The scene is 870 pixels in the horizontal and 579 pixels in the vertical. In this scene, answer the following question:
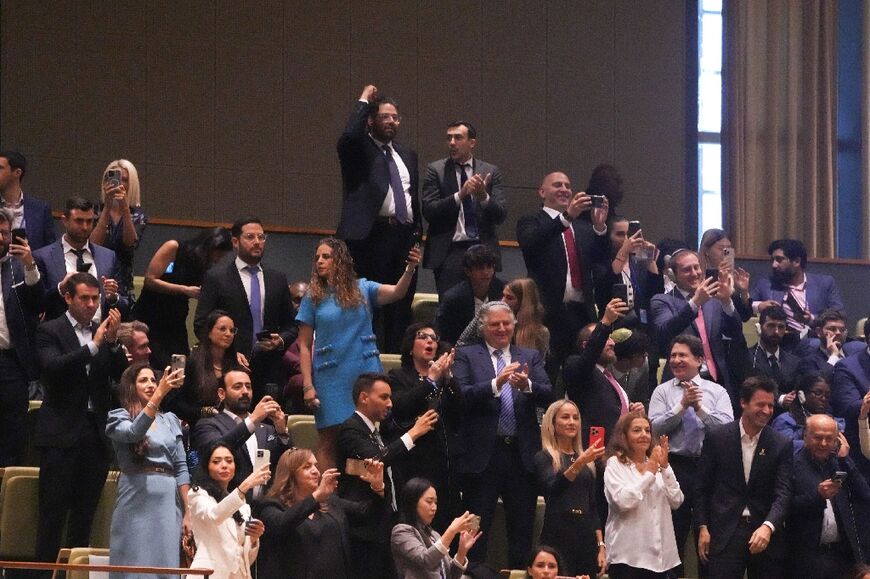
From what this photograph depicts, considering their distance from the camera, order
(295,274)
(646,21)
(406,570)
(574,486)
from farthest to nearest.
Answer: (646,21)
(295,274)
(574,486)
(406,570)

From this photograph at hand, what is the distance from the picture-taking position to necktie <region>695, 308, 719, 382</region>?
28.3ft

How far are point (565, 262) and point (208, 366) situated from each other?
2.29 m

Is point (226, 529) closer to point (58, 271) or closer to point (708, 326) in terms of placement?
point (58, 271)

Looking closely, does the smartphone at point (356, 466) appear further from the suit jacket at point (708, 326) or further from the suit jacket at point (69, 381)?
the suit jacket at point (708, 326)

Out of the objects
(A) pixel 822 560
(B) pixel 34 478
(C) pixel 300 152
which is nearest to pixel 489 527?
(A) pixel 822 560

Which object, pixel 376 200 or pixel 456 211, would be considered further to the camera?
pixel 456 211

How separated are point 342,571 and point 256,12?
19.1 feet

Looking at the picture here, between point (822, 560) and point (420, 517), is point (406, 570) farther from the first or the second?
point (822, 560)

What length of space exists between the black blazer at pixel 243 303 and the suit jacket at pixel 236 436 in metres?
0.78

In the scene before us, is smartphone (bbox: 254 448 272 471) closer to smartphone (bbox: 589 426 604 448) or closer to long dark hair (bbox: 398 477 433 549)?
long dark hair (bbox: 398 477 433 549)

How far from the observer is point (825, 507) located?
7789 mm

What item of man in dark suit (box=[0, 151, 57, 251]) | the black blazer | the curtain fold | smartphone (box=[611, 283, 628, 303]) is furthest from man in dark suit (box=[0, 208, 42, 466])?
the curtain fold

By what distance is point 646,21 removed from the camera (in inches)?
501

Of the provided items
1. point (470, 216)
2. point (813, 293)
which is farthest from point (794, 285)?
point (470, 216)
